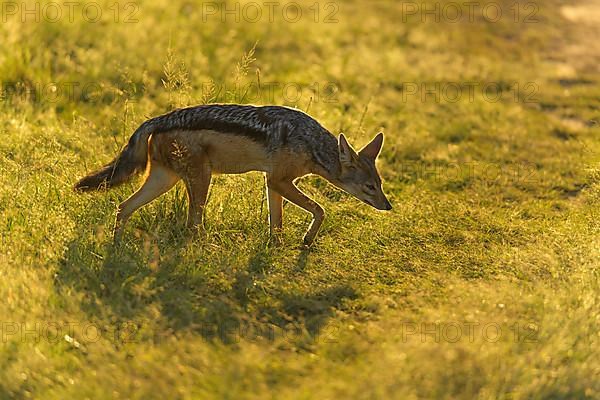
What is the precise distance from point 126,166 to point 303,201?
154 cm

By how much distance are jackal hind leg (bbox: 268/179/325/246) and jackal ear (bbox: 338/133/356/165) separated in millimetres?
457

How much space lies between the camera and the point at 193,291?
6.80 metres

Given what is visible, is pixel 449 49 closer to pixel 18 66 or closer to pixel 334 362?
pixel 18 66

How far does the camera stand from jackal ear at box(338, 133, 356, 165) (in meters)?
7.81

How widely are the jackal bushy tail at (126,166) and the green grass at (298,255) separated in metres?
0.27

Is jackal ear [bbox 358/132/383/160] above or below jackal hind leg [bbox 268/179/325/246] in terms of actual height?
above

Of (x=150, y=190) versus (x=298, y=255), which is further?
(x=298, y=255)

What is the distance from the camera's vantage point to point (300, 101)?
12.2m

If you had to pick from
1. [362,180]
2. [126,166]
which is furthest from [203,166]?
[362,180]
